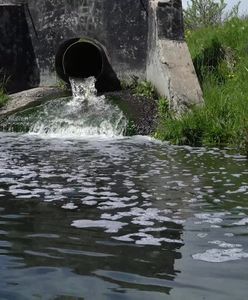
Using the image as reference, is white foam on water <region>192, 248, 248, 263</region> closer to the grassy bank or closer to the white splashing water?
the grassy bank

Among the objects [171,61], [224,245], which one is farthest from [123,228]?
[171,61]

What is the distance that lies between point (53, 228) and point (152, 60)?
8.48m

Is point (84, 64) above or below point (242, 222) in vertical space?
above

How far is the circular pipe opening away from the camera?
1316 centimetres

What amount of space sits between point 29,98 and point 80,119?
2.23 metres

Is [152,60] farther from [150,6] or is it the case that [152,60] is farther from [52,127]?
[52,127]

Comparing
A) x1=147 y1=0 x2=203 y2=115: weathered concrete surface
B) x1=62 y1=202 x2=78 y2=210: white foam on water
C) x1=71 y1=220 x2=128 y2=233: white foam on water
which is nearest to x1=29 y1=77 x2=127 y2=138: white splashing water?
x1=147 y1=0 x2=203 y2=115: weathered concrete surface

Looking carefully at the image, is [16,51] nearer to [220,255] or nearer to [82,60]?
Result: [82,60]

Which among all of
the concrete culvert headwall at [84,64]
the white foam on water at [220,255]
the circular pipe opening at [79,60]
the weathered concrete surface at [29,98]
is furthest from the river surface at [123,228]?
the circular pipe opening at [79,60]

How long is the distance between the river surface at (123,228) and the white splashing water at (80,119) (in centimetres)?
289

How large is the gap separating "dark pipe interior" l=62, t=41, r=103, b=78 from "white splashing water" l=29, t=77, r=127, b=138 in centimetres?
224

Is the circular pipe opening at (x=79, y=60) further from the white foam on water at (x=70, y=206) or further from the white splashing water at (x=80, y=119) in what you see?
the white foam on water at (x=70, y=206)

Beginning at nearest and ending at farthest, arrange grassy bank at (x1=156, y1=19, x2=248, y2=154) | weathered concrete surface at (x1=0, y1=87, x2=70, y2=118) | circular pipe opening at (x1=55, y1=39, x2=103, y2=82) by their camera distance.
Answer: grassy bank at (x1=156, y1=19, x2=248, y2=154) < weathered concrete surface at (x1=0, y1=87, x2=70, y2=118) < circular pipe opening at (x1=55, y1=39, x2=103, y2=82)

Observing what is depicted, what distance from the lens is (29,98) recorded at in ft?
38.9
